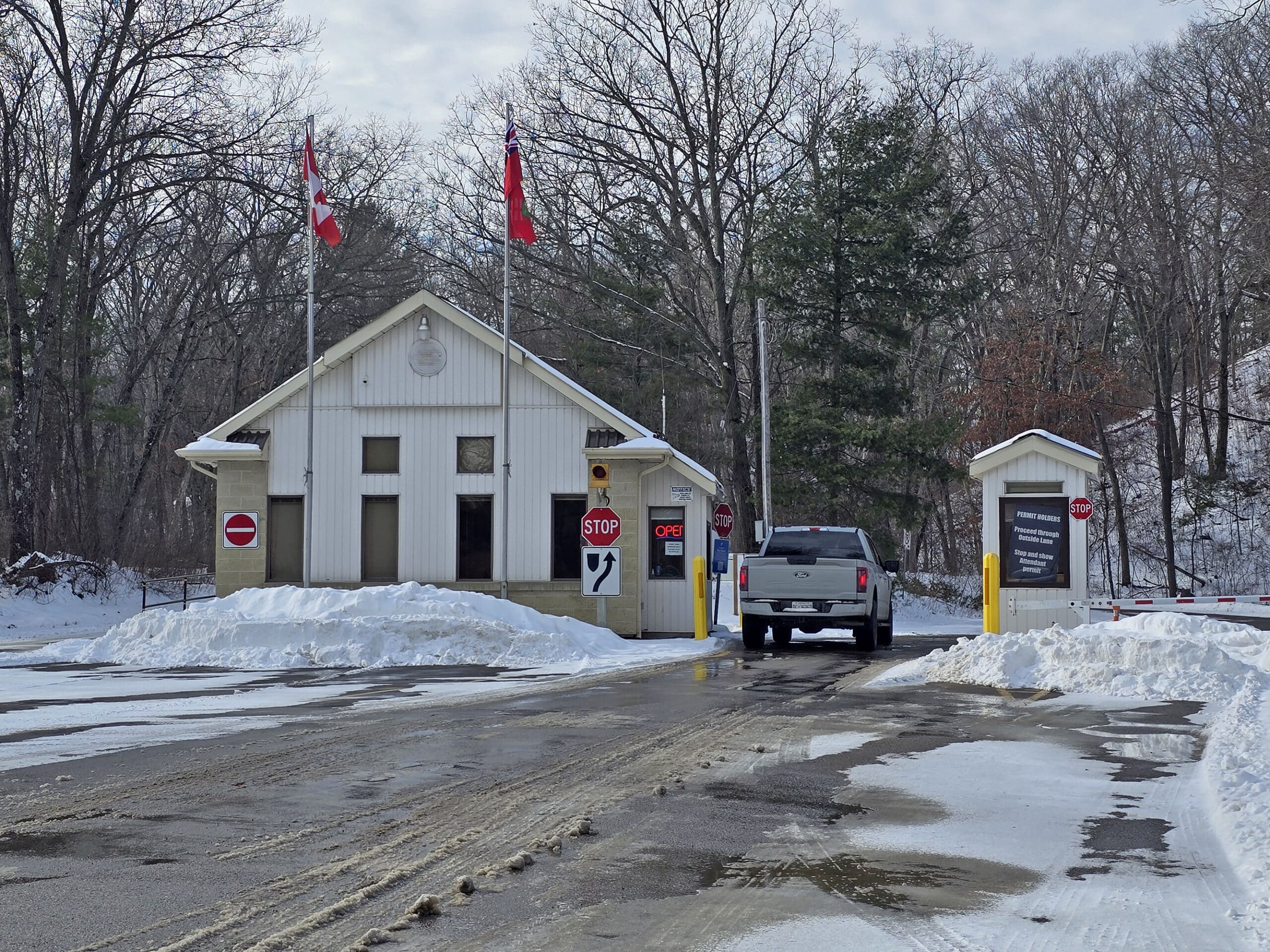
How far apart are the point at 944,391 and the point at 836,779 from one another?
Answer: 44128mm

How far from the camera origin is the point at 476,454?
1063 inches

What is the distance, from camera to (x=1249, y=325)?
53.0 meters

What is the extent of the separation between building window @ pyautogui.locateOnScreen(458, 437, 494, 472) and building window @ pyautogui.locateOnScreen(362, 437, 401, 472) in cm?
123

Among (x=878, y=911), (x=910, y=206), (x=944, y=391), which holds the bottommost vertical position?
(x=878, y=911)

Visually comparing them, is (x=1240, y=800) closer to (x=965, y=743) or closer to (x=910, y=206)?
(x=965, y=743)

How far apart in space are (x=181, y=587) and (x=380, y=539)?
14102 mm

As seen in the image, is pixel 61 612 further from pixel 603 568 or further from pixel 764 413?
pixel 764 413

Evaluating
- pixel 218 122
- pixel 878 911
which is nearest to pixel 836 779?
pixel 878 911

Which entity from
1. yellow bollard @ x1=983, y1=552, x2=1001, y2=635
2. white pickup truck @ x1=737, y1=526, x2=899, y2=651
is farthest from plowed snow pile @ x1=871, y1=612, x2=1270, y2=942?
white pickup truck @ x1=737, y1=526, x2=899, y2=651

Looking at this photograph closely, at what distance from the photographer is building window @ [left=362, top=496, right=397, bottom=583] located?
27000mm

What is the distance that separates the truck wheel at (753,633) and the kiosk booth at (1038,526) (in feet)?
12.4

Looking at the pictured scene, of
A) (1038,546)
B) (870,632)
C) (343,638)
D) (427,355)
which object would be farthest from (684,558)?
(343,638)

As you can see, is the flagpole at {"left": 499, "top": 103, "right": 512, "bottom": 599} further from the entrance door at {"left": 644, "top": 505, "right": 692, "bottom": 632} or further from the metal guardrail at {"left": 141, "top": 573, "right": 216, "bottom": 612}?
the metal guardrail at {"left": 141, "top": 573, "right": 216, "bottom": 612}

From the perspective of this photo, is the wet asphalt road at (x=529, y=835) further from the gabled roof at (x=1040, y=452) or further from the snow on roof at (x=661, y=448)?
the snow on roof at (x=661, y=448)
